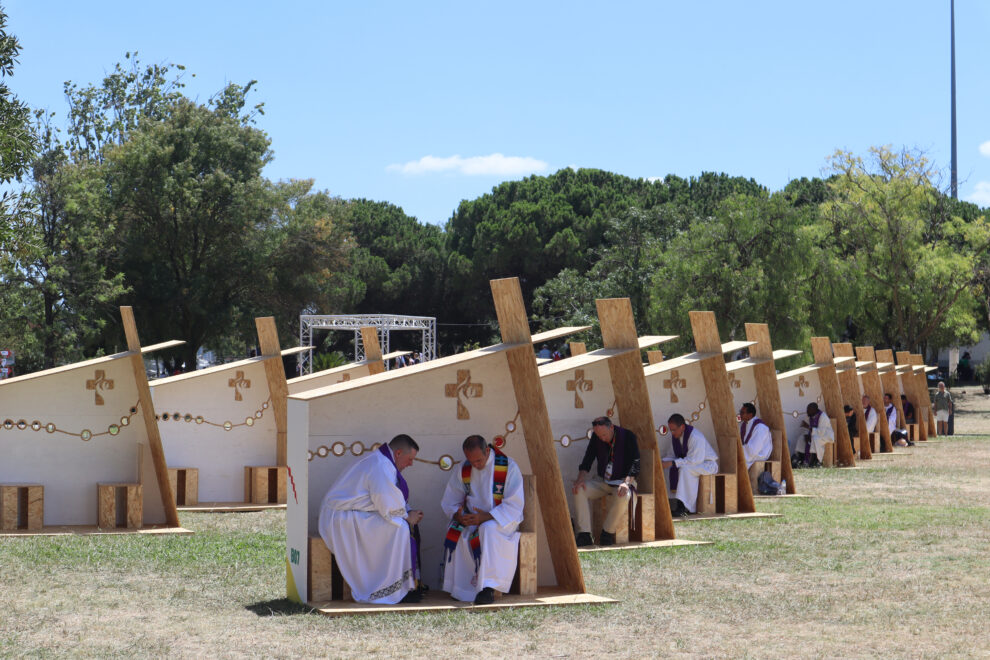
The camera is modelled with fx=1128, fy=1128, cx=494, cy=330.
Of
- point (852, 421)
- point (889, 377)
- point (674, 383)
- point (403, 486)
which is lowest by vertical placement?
point (403, 486)

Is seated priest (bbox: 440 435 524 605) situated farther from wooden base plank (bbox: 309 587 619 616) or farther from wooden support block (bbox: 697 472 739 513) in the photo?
wooden support block (bbox: 697 472 739 513)

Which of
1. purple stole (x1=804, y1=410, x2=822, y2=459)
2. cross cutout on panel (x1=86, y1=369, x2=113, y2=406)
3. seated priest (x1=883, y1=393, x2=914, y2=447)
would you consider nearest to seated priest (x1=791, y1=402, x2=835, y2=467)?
purple stole (x1=804, y1=410, x2=822, y2=459)

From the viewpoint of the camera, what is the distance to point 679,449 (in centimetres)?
1387

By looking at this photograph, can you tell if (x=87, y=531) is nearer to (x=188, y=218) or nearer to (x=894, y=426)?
(x=894, y=426)

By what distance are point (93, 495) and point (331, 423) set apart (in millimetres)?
5615

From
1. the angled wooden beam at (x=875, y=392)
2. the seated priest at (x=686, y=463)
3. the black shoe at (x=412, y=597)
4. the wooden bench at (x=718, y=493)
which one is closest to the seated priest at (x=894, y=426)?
the angled wooden beam at (x=875, y=392)

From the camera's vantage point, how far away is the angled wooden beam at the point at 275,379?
1582 cm

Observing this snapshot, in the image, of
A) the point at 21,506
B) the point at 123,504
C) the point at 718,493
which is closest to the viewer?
the point at 21,506

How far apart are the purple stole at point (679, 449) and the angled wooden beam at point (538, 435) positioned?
493cm

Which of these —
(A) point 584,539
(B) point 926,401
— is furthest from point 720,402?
(B) point 926,401

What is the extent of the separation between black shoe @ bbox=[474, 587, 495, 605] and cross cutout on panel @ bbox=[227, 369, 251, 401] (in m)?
8.31

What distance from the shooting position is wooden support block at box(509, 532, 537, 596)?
28.1 ft

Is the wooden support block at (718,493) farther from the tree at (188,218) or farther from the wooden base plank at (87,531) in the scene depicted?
the tree at (188,218)

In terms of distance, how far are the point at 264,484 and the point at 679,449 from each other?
5.63 meters
